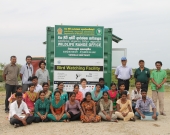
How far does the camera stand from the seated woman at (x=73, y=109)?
7.55 metres

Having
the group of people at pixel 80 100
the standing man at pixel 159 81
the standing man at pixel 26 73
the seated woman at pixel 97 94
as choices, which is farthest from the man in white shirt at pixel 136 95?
the standing man at pixel 26 73

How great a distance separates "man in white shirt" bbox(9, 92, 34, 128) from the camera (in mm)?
6827

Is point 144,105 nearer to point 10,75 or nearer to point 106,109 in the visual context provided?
point 106,109

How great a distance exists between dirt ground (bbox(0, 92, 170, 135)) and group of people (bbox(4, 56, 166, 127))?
27cm

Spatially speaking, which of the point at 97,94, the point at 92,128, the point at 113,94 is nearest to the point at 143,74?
the point at 113,94

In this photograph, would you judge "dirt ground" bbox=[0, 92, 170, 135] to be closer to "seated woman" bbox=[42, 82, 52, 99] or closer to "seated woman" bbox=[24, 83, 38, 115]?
"seated woman" bbox=[24, 83, 38, 115]

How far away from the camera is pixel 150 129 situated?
653cm

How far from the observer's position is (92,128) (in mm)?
6562

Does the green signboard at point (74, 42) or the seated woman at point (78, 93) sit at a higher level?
the green signboard at point (74, 42)

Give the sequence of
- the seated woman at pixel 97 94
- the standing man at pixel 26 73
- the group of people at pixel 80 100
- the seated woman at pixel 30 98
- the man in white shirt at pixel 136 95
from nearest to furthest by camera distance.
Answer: the group of people at pixel 80 100 < the seated woman at pixel 30 98 < the seated woman at pixel 97 94 < the man in white shirt at pixel 136 95 < the standing man at pixel 26 73

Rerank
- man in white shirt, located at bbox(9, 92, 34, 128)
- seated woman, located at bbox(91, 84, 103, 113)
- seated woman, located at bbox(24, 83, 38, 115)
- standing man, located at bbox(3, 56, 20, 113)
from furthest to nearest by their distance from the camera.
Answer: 1. standing man, located at bbox(3, 56, 20, 113)
2. seated woman, located at bbox(91, 84, 103, 113)
3. seated woman, located at bbox(24, 83, 38, 115)
4. man in white shirt, located at bbox(9, 92, 34, 128)

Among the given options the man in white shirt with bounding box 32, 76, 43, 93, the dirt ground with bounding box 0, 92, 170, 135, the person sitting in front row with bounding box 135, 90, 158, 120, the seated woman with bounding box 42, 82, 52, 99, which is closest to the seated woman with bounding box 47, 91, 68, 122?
the dirt ground with bounding box 0, 92, 170, 135

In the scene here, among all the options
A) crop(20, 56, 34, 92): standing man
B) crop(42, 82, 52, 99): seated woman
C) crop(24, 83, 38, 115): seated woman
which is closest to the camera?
crop(24, 83, 38, 115): seated woman

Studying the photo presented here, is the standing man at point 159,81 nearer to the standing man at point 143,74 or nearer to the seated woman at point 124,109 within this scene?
the standing man at point 143,74
